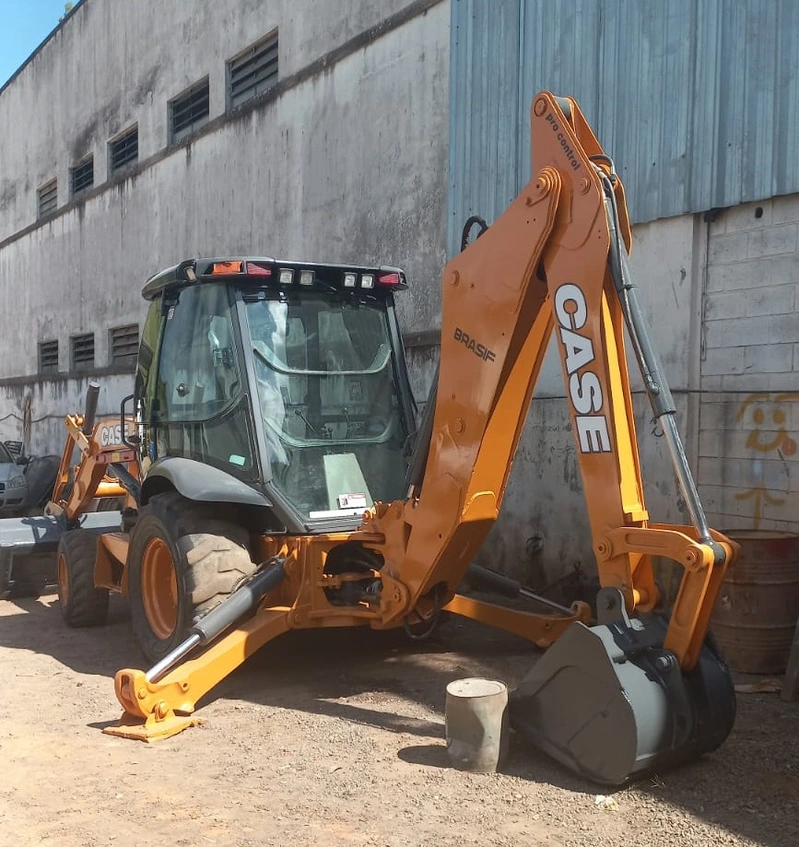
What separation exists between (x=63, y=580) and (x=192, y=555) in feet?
8.65

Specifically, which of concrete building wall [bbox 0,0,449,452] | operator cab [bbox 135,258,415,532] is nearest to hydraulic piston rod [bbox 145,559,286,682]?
operator cab [bbox 135,258,415,532]

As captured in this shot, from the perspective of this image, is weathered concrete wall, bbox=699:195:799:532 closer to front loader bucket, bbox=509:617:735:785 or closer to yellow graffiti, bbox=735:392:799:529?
yellow graffiti, bbox=735:392:799:529

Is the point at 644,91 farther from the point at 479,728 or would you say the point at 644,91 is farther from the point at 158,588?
the point at 479,728

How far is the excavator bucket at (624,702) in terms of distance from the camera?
3.55m

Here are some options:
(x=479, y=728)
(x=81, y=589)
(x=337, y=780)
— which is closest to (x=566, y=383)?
(x=479, y=728)

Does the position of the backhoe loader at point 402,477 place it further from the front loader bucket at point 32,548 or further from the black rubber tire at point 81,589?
the front loader bucket at point 32,548

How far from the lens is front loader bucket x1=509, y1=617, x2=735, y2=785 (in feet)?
11.6

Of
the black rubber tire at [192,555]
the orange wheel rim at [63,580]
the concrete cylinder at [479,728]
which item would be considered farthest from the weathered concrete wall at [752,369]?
the orange wheel rim at [63,580]

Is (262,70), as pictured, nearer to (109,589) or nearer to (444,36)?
(444,36)

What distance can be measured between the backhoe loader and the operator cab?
1 cm

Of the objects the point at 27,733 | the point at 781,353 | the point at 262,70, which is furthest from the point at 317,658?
the point at 262,70

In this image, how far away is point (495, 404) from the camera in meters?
4.43

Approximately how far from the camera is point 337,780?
12.8 ft

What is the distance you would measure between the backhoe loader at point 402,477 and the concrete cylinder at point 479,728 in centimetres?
17
